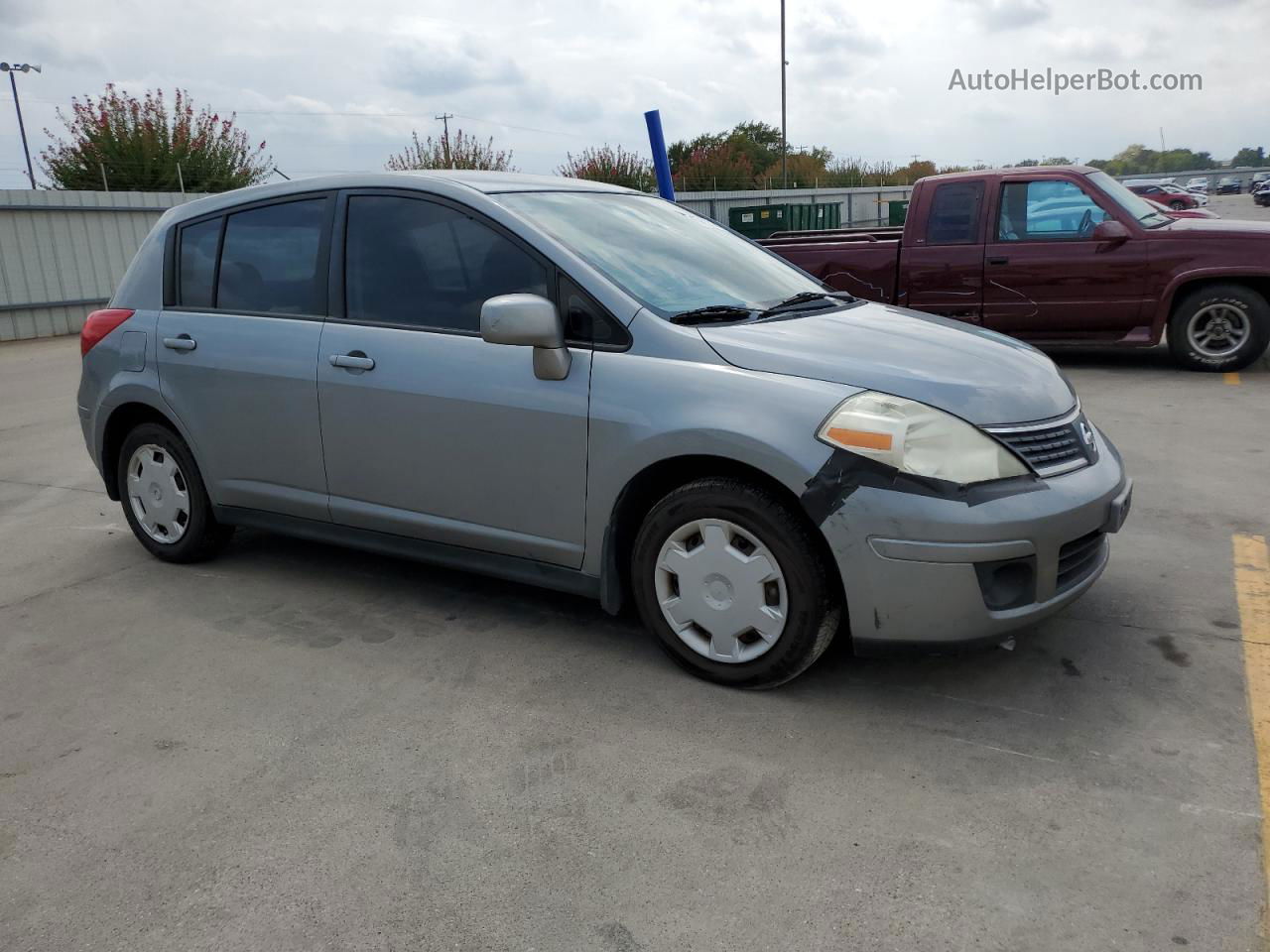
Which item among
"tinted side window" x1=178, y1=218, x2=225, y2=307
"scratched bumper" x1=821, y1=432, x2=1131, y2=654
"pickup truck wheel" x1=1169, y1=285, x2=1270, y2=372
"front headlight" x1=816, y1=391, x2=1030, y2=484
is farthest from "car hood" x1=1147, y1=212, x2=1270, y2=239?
"tinted side window" x1=178, y1=218, x2=225, y2=307

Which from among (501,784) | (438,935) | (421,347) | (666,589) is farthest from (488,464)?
(438,935)

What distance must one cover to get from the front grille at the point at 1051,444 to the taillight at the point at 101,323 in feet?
12.5

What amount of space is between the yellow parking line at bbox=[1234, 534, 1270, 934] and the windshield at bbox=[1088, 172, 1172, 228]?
5.13 m

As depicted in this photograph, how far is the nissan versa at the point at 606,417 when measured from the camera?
3.15m

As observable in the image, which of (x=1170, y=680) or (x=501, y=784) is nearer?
(x=501, y=784)

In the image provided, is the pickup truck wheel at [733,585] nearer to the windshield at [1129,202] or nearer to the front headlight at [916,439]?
the front headlight at [916,439]

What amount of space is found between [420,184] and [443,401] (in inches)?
33.7

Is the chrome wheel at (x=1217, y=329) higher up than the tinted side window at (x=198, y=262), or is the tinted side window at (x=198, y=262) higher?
the tinted side window at (x=198, y=262)

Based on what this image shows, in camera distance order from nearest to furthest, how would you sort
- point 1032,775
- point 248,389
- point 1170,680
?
point 1032,775 → point 1170,680 → point 248,389

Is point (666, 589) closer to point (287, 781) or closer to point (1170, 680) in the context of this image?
point (287, 781)

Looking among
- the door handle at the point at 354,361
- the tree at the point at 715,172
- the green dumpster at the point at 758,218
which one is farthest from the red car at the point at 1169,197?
the door handle at the point at 354,361

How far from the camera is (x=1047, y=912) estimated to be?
2.37m

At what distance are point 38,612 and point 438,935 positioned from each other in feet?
9.67

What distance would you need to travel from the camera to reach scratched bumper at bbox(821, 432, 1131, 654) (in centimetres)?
305
